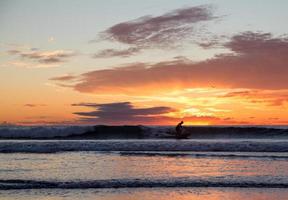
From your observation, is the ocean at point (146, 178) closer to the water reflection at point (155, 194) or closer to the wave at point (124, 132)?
the water reflection at point (155, 194)

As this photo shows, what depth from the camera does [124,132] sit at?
167 ft

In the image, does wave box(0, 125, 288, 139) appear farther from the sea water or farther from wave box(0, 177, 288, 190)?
wave box(0, 177, 288, 190)

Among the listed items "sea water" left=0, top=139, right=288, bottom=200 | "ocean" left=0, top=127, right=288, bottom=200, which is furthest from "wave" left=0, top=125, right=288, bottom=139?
"ocean" left=0, top=127, right=288, bottom=200

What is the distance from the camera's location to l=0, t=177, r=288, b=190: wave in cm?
1448

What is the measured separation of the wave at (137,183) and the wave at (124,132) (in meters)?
30.9

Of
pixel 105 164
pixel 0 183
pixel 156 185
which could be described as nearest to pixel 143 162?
pixel 105 164

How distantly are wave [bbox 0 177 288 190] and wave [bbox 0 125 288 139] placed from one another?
101 feet

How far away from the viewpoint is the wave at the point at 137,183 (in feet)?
47.5

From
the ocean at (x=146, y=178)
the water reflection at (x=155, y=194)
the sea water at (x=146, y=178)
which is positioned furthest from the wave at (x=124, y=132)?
the water reflection at (x=155, y=194)

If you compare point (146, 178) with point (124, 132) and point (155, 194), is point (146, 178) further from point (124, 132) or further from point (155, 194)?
point (124, 132)

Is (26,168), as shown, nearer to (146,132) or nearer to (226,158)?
(226,158)

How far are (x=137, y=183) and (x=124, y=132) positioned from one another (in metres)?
35.9

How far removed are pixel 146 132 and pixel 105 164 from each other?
31327mm

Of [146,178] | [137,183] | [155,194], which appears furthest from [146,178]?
[155,194]
